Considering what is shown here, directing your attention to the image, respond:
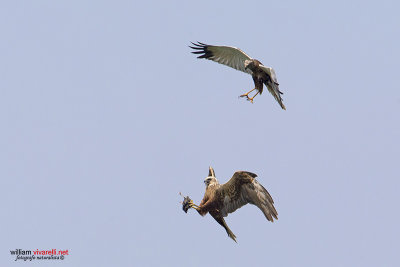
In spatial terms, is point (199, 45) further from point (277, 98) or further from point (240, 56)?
point (277, 98)

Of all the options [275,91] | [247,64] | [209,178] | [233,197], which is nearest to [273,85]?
[275,91]

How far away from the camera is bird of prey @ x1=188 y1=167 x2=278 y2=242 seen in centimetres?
2297

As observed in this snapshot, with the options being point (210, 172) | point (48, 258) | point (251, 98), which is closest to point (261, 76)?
point (251, 98)

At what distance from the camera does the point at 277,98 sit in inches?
1107

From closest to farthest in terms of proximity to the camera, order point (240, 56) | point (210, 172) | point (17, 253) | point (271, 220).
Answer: point (271, 220) < point (210, 172) < point (17, 253) < point (240, 56)

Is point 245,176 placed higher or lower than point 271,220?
higher

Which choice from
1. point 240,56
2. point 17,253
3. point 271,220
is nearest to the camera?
point 271,220

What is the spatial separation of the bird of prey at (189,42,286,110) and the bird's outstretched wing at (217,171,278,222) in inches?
211

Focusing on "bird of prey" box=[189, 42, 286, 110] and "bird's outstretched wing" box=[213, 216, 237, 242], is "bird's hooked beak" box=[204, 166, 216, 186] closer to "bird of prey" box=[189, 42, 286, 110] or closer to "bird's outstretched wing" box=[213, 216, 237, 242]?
"bird's outstretched wing" box=[213, 216, 237, 242]

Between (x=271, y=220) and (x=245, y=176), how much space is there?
60.6 inches

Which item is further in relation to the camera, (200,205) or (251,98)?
(251,98)

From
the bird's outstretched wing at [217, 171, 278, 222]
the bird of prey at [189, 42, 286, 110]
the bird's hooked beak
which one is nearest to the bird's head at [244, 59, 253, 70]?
the bird of prey at [189, 42, 286, 110]

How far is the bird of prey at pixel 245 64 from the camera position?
91.4ft

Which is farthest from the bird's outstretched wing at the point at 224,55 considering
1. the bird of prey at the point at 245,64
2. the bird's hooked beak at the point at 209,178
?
the bird's hooked beak at the point at 209,178
